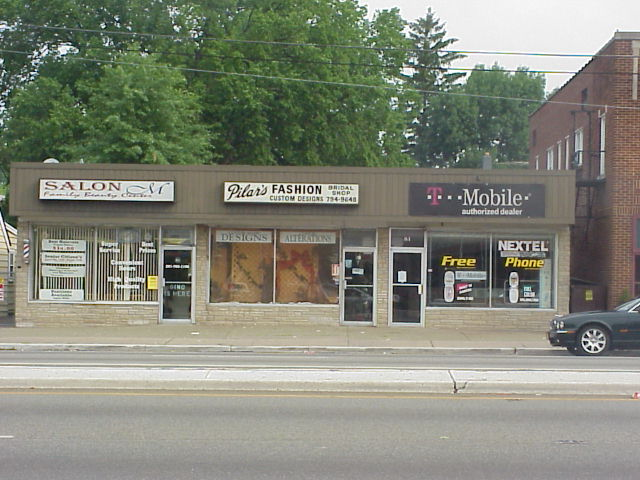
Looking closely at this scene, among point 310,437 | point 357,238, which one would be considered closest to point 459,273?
point 357,238

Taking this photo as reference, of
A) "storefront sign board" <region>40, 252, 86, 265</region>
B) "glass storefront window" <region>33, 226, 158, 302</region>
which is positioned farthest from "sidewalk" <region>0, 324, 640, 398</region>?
"storefront sign board" <region>40, 252, 86, 265</region>

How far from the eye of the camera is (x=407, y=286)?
23203mm

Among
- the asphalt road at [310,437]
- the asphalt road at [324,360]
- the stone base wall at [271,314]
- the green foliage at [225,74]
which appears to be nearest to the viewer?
the asphalt road at [310,437]

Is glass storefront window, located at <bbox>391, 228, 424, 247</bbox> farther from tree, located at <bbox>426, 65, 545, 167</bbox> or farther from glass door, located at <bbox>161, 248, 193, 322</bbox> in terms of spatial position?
tree, located at <bbox>426, 65, 545, 167</bbox>

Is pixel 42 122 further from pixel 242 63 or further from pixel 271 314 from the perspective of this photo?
pixel 271 314

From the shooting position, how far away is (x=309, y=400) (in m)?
10.5

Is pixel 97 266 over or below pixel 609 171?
below

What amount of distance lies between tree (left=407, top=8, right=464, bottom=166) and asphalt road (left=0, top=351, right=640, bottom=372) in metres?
55.6

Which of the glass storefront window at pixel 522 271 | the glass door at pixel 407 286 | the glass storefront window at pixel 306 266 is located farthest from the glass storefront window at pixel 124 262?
the glass storefront window at pixel 522 271

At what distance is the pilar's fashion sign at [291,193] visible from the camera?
22.5 meters

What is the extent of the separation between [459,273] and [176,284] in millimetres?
7784

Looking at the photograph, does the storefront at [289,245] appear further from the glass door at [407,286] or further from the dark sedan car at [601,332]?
the dark sedan car at [601,332]

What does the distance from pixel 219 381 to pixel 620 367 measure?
750 cm

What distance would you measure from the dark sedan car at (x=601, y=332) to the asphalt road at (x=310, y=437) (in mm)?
7821
